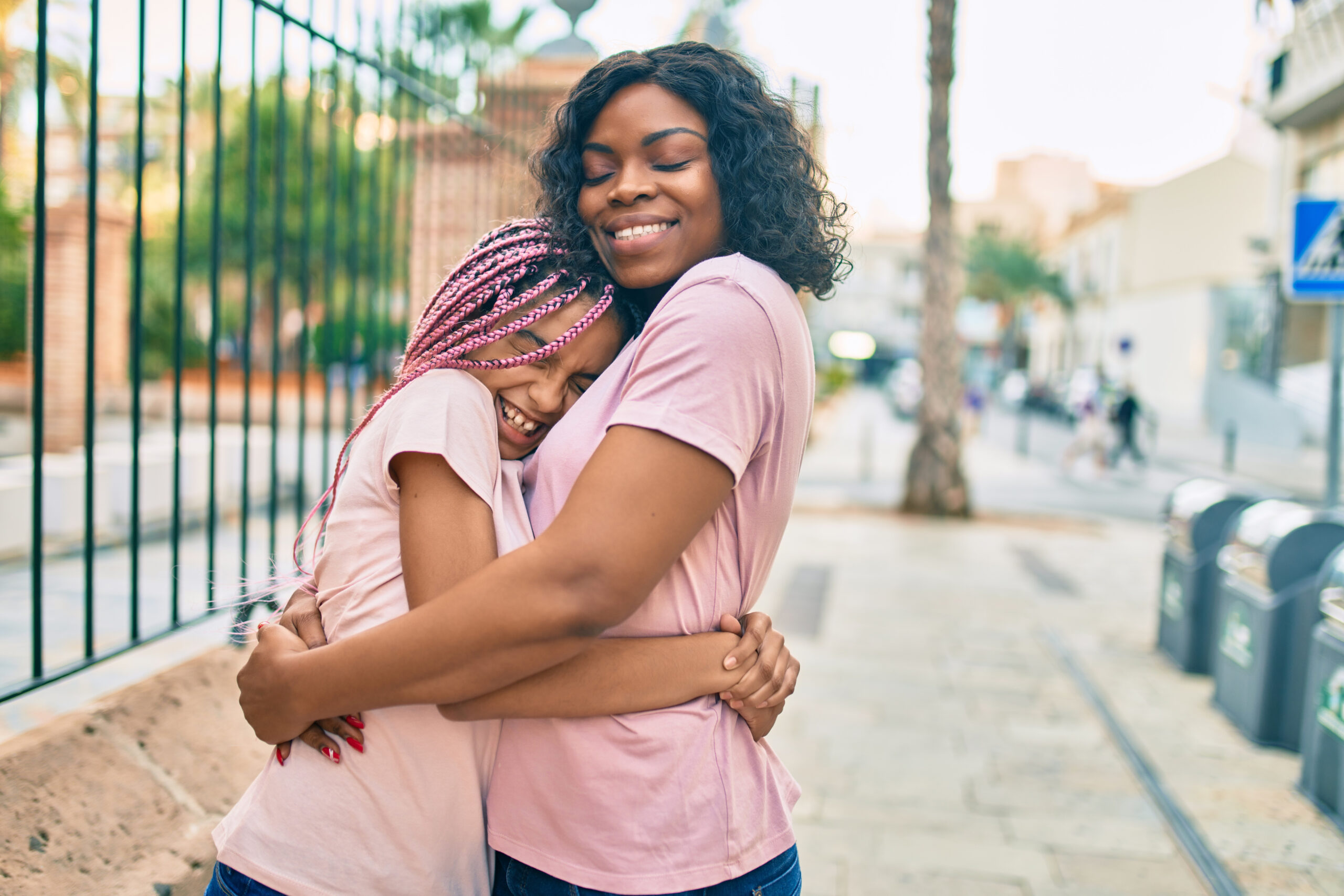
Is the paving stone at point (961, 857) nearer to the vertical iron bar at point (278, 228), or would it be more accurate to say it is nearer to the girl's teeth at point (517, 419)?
the vertical iron bar at point (278, 228)

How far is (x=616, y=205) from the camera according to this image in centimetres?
153

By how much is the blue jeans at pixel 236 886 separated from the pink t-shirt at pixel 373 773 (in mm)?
15

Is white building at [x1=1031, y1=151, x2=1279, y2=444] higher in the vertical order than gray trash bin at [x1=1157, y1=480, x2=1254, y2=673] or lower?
higher

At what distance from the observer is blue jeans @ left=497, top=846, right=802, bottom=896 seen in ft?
4.54

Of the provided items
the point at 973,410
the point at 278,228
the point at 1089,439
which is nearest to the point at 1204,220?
the point at 973,410

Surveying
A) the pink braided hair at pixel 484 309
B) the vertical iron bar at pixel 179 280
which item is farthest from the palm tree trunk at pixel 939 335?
the pink braided hair at pixel 484 309

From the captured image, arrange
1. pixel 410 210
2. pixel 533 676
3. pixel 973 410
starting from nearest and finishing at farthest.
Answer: pixel 533 676
pixel 410 210
pixel 973 410

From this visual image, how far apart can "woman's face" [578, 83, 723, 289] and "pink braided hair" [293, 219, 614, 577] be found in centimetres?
8

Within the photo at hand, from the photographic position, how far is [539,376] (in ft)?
4.78

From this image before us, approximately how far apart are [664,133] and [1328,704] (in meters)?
3.65

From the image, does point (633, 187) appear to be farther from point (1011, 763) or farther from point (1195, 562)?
point (1195, 562)

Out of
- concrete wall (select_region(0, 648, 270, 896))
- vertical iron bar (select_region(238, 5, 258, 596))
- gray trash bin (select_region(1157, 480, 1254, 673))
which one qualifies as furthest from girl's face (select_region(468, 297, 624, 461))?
gray trash bin (select_region(1157, 480, 1254, 673))

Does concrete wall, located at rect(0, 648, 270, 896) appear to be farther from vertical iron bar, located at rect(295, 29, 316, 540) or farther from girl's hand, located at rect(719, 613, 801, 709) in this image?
girl's hand, located at rect(719, 613, 801, 709)

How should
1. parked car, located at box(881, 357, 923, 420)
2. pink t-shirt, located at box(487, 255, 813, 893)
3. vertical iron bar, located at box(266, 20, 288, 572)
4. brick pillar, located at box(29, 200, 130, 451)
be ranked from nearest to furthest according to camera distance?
pink t-shirt, located at box(487, 255, 813, 893) → vertical iron bar, located at box(266, 20, 288, 572) → brick pillar, located at box(29, 200, 130, 451) → parked car, located at box(881, 357, 923, 420)
